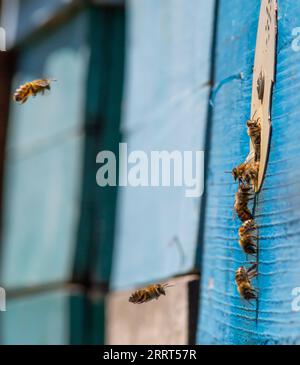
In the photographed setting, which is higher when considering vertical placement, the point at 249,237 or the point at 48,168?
the point at 48,168

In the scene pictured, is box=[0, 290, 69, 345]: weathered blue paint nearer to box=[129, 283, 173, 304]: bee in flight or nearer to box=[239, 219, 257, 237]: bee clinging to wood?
box=[129, 283, 173, 304]: bee in flight

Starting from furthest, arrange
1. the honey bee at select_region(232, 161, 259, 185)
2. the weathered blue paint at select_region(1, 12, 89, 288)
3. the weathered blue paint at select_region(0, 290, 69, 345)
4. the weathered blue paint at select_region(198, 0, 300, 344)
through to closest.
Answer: the weathered blue paint at select_region(1, 12, 89, 288), the weathered blue paint at select_region(0, 290, 69, 345), the honey bee at select_region(232, 161, 259, 185), the weathered blue paint at select_region(198, 0, 300, 344)

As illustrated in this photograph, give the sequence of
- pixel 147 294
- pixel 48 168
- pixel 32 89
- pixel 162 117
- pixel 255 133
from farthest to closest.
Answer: pixel 48 168 < pixel 162 117 < pixel 32 89 < pixel 147 294 < pixel 255 133

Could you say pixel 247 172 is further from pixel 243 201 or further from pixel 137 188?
pixel 137 188

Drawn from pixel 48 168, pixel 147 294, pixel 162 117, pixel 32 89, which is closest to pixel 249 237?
pixel 147 294

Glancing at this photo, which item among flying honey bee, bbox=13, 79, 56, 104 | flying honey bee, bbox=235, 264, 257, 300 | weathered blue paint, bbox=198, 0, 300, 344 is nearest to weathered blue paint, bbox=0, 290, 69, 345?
flying honey bee, bbox=13, 79, 56, 104

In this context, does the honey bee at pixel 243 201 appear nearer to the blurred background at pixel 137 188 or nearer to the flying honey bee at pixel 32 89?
the blurred background at pixel 137 188

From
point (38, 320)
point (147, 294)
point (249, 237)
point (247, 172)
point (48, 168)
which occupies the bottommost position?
point (38, 320)
